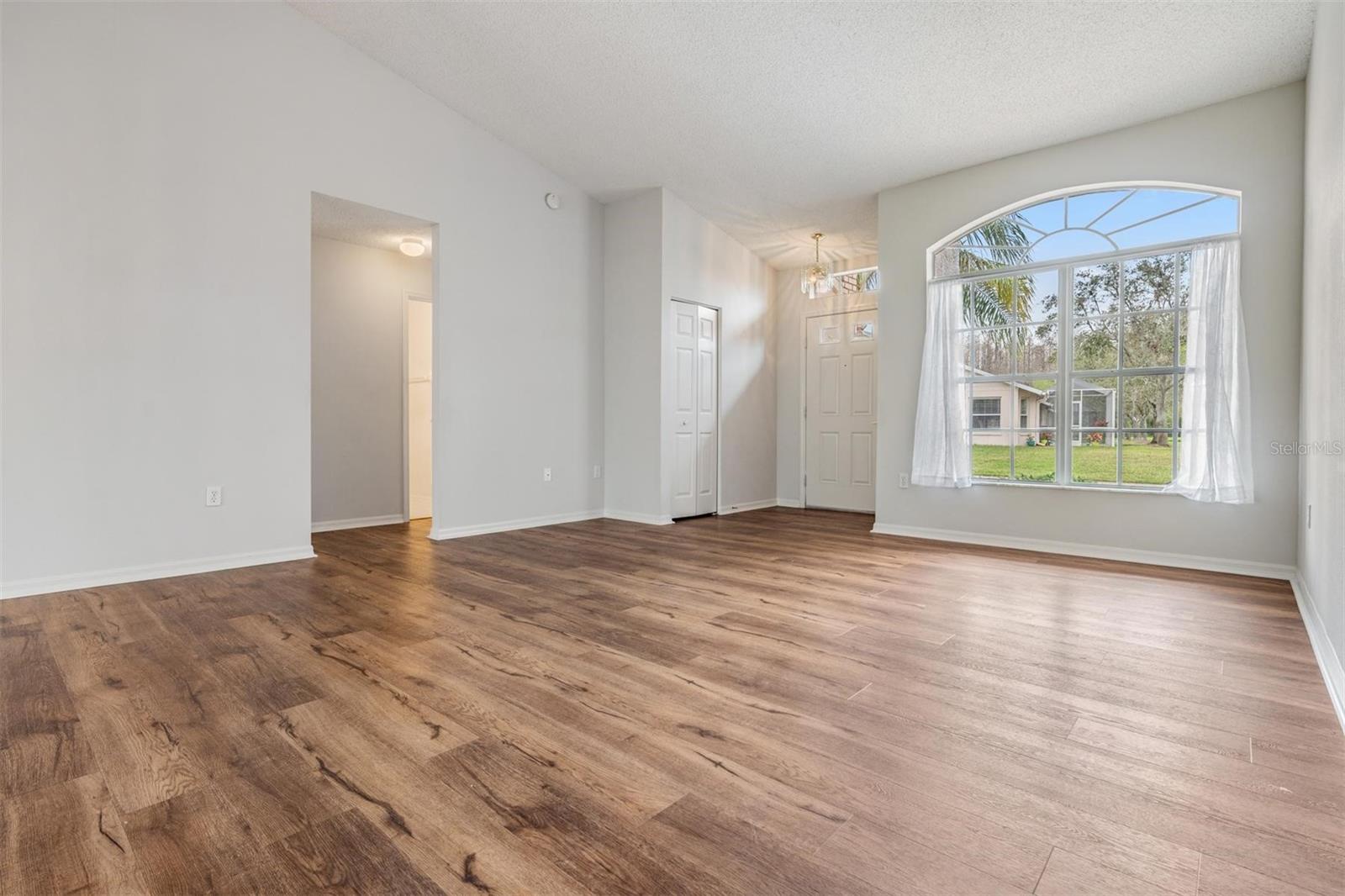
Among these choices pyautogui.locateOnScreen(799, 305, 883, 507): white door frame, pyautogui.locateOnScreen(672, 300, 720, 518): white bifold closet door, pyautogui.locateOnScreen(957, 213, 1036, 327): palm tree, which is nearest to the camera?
pyautogui.locateOnScreen(957, 213, 1036, 327): palm tree

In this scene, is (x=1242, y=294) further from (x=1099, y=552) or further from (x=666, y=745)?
(x=666, y=745)

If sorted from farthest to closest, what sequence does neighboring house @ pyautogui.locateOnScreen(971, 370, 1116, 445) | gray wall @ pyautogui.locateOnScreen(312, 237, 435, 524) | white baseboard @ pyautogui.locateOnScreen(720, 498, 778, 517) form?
1. white baseboard @ pyautogui.locateOnScreen(720, 498, 778, 517)
2. gray wall @ pyautogui.locateOnScreen(312, 237, 435, 524)
3. neighboring house @ pyautogui.locateOnScreen(971, 370, 1116, 445)

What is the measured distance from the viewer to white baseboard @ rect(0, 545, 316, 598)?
315 cm

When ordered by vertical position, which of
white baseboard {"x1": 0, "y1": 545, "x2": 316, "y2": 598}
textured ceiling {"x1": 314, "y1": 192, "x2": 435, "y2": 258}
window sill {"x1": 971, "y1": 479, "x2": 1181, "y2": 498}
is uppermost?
textured ceiling {"x1": 314, "y1": 192, "x2": 435, "y2": 258}

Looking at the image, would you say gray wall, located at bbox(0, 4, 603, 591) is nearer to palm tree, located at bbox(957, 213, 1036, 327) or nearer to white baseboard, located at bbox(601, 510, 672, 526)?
white baseboard, located at bbox(601, 510, 672, 526)

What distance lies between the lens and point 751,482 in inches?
274

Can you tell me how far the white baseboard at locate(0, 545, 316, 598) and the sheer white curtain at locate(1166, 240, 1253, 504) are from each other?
5656 millimetres

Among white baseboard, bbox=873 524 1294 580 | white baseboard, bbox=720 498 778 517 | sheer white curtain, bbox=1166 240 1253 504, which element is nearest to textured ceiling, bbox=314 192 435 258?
white baseboard, bbox=720 498 778 517

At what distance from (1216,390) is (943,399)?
1.59 m

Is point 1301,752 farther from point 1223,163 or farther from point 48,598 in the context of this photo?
point 48,598

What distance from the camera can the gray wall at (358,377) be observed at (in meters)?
5.30

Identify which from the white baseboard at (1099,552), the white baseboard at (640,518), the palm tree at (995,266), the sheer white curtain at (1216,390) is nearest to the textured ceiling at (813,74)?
the palm tree at (995,266)

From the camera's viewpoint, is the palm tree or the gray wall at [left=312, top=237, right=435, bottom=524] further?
the gray wall at [left=312, top=237, right=435, bottom=524]

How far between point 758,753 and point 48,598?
364 centimetres
